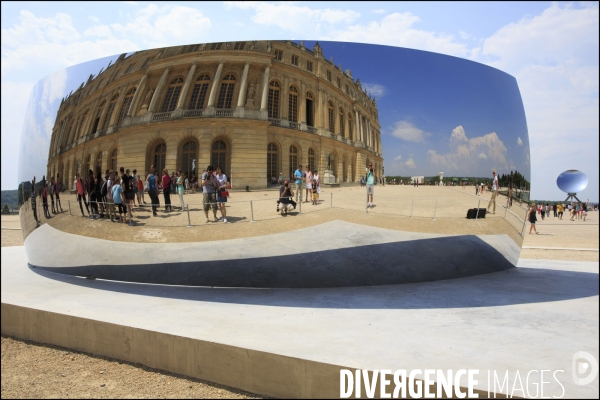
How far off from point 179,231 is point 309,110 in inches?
117

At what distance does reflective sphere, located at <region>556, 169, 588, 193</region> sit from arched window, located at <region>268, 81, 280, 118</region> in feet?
17.2

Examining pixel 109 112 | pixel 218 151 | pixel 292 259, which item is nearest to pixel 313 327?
pixel 292 259

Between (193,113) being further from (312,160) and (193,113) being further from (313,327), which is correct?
(313,327)

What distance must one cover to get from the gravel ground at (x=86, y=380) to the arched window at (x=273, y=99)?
13.7 ft

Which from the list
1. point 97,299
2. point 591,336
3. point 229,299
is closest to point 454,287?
point 591,336

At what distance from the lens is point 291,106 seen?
6383mm

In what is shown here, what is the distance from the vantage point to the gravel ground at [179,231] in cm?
407

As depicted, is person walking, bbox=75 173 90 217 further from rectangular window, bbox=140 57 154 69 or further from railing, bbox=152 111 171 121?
rectangular window, bbox=140 57 154 69

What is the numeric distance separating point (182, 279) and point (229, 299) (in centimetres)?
110

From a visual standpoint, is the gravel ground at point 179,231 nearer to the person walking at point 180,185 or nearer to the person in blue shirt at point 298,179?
the person walking at point 180,185

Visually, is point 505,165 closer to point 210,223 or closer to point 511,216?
point 511,216

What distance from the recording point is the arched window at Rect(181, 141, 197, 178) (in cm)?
→ 616

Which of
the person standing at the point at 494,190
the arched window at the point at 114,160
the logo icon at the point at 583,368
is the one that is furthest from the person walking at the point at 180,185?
the person standing at the point at 494,190

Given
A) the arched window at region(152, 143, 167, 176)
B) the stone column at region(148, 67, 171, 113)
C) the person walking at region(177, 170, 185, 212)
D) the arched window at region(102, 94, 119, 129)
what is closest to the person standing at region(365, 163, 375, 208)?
the person walking at region(177, 170, 185, 212)
